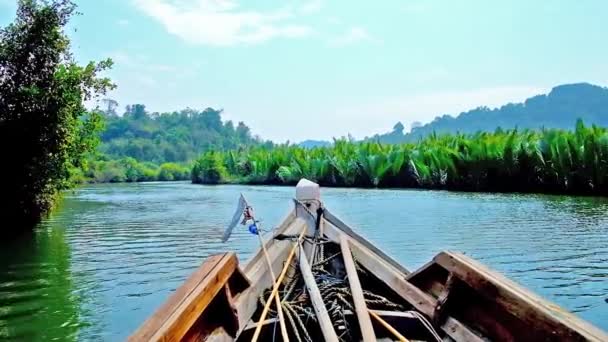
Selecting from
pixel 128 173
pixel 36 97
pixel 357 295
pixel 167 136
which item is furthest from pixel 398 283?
pixel 167 136

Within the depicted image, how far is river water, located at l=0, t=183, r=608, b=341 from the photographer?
14.3 ft

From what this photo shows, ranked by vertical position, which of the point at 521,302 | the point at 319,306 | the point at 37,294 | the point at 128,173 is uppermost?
the point at 521,302

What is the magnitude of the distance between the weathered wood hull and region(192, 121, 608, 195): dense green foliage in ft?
42.8

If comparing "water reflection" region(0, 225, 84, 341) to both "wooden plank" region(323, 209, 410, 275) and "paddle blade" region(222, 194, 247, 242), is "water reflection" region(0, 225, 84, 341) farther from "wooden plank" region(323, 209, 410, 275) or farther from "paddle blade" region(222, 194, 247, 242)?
"wooden plank" region(323, 209, 410, 275)

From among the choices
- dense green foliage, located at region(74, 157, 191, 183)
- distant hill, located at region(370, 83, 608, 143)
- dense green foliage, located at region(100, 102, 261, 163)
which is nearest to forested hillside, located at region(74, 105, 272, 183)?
dense green foliage, located at region(100, 102, 261, 163)

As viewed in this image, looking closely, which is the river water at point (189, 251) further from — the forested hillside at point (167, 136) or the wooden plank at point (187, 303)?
the forested hillside at point (167, 136)

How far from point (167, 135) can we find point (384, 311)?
77.9 m

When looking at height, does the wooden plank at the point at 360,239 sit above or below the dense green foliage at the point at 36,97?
below

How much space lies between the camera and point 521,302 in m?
2.04

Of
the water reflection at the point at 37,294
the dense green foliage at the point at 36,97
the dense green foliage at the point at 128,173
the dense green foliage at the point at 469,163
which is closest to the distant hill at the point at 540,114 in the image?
the dense green foliage at the point at 128,173

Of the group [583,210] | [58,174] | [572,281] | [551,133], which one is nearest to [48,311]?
[572,281]

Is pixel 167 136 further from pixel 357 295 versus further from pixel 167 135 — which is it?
pixel 357 295

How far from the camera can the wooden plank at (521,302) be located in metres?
1.74

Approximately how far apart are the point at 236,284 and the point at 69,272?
3703 mm
